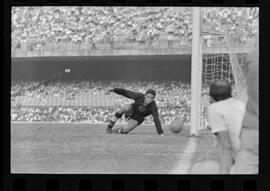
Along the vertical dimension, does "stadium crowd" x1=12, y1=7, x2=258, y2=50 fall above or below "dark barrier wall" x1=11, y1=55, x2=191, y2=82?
above

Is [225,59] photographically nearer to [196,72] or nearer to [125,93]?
[196,72]

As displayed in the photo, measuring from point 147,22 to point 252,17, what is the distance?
0.93 m

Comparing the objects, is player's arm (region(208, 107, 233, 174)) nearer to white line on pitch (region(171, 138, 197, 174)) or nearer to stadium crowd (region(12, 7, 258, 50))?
white line on pitch (region(171, 138, 197, 174))

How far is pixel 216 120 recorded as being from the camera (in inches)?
322

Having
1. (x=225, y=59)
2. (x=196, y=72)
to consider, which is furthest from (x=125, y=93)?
(x=225, y=59)

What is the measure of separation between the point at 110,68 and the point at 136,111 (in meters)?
0.46

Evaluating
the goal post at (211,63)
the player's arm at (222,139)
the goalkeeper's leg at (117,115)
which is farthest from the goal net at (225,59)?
the goalkeeper's leg at (117,115)

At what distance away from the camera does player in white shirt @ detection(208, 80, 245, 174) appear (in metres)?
8.11

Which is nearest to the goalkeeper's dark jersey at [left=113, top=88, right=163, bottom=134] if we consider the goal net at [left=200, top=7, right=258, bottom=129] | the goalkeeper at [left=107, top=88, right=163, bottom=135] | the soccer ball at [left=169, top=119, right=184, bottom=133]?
the goalkeeper at [left=107, top=88, right=163, bottom=135]

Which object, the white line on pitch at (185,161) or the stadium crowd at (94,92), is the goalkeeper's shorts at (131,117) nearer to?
the stadium crowd at (94,92)

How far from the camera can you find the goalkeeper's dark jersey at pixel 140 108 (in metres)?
Answer: 8.48
